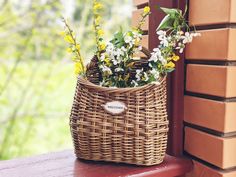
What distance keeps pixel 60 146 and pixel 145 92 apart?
2.05m

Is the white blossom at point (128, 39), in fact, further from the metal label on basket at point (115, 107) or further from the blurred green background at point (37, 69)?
the blurred green background at point (37, 69)

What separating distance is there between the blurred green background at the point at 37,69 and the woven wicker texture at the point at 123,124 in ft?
3.73

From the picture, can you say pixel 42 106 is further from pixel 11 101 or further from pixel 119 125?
pixel 119 125

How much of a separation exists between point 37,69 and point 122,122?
166 cm

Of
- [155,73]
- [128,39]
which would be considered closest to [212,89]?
[155,73]

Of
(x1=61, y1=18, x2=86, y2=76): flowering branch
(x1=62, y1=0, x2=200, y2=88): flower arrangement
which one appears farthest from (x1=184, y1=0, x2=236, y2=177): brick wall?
(x1=61, y1=18, x2=86, y2=76): flowering branch

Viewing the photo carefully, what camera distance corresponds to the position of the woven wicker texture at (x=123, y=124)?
2.59 feet

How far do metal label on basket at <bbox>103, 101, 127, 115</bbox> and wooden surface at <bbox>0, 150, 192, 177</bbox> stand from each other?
16cm

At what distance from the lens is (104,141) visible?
81 centimetres

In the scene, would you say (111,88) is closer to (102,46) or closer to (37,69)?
Result: (102,46)

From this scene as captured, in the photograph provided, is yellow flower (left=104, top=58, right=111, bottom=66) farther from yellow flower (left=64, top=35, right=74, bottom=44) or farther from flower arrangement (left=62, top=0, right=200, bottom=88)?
yellow flower (left=64, top=35, right=74, bottom=44)

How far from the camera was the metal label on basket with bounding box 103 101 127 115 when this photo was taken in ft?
2.58

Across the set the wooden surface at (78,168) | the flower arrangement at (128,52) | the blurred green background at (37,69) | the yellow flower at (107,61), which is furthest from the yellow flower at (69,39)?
the blurred green background at (37,69)

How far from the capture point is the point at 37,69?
2301 mm
